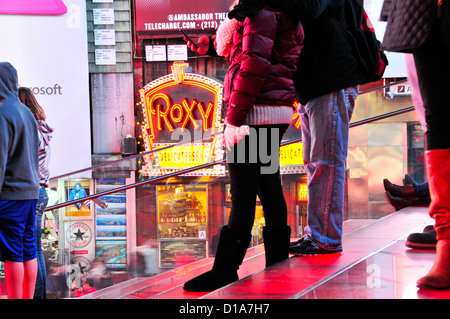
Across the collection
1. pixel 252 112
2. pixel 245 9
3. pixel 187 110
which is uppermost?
pixel 187 110

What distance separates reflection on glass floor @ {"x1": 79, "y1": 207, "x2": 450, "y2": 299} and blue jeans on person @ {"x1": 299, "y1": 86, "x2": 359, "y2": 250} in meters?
0.12

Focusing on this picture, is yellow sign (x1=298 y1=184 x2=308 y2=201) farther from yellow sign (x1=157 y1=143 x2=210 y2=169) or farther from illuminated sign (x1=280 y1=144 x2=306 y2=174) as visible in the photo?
yellow sign (x1=157 y1=143 x2=210 y2=169)

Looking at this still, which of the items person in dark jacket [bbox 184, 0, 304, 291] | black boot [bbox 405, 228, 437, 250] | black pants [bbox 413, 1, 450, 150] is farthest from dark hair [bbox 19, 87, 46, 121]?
black pants [bbox 413, 1, 450, 150]

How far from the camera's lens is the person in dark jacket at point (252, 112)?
1.73 meters

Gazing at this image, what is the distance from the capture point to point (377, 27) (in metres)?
6.84

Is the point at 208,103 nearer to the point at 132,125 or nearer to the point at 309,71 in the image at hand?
the point at 132,125

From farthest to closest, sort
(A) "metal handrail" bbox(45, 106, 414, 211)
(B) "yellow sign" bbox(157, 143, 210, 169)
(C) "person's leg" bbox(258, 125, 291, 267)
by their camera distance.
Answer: (B) "yellow sign" bbox(157, 143, 210, 169)
(A) "metal handrail" bbox(45, 106, 414, 211)
(C) "person's leg" bbox(258, 125, 291, 267)

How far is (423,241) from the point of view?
199 cm

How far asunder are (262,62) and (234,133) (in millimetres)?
260

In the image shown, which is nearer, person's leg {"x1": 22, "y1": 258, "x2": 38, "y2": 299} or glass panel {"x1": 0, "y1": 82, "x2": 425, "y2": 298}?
person's leg {"x1": 22, "y1": 258, "x2": 38, "y2": 299}

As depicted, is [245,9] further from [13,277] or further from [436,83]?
[13,277]

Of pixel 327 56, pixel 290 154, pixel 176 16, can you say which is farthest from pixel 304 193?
pixel 176 16

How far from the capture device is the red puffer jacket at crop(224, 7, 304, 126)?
1.72m

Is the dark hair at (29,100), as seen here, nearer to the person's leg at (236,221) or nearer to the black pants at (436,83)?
the person's leg at (236,221)
